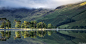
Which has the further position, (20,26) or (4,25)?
(20,26)

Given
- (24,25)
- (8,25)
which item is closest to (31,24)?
(24,25)

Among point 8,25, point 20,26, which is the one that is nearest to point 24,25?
point 20,26

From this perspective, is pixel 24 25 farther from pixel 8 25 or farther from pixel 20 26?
pixel 8 25

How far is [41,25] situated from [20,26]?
30.3m

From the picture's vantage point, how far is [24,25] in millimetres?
170375

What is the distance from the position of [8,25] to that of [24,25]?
949 inches

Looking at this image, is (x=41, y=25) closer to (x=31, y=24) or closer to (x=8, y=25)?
(x=31, y=24)

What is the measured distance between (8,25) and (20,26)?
71.9ft

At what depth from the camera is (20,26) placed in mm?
172625

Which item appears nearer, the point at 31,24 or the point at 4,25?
the point at 4,25

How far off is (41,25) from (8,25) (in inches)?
1872

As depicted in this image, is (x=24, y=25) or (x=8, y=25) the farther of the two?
(x=24, y=25)

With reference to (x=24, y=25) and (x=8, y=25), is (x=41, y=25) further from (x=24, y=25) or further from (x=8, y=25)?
(x=8, y=25)

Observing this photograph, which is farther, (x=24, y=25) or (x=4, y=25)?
(x=24, y=25)
